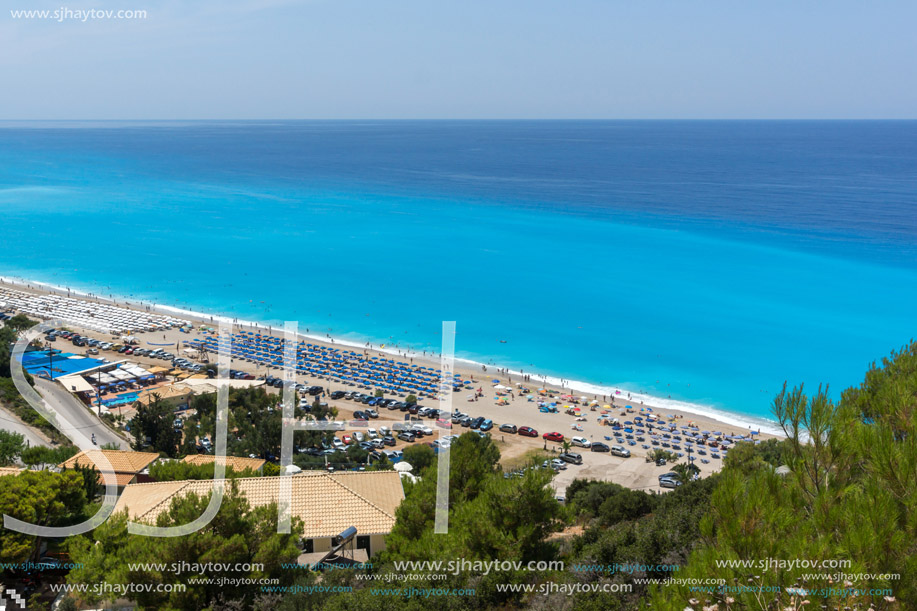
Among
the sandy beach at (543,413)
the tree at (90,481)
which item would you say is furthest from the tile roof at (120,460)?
the sandy beach at (543,413)

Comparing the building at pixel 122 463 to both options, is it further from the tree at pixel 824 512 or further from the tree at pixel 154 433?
→ the tree at pixel 824 512

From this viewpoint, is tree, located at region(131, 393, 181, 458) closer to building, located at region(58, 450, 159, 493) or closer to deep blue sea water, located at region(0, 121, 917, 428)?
building, located at region(58, 450, 159, 493)

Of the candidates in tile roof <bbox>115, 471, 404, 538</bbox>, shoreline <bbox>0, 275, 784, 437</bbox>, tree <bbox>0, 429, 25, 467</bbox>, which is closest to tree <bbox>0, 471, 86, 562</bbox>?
tile roof <bbox>115, 471, 404, 538</bbox>

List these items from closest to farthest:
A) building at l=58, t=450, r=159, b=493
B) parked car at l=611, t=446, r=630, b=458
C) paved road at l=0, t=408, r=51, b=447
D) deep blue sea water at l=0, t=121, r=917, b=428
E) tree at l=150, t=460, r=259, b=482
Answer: tree at l=150, t=460, r=259, b=482, building at l=58, t=450, r=159, b=493, paved road at l=0, t=408, r=51, b=447, parked car at l=611, t=446, r=630, b=458, deep blue sea water at l=0, t=121, r=917, b=428

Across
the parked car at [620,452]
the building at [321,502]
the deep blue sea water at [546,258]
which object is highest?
the deep blue sea water at [546,258]

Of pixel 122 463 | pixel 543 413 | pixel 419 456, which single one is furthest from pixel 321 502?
pixel 543 413

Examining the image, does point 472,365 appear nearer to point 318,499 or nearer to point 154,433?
point 154,433
